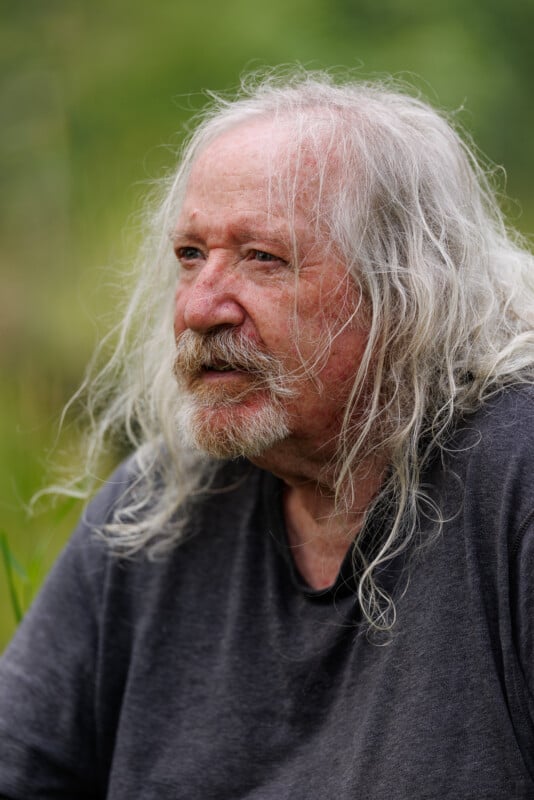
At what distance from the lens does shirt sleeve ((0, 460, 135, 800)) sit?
212 centimetres

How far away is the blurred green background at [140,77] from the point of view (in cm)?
391

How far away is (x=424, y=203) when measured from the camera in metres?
1.87

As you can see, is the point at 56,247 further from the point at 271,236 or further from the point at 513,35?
the point at 513,35

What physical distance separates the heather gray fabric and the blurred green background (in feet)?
5.29

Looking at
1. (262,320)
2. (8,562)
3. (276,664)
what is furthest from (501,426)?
(8,562)

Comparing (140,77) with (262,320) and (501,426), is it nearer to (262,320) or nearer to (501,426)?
(262,320)

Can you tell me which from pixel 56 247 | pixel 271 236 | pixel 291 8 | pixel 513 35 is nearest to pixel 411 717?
pixel 271 236

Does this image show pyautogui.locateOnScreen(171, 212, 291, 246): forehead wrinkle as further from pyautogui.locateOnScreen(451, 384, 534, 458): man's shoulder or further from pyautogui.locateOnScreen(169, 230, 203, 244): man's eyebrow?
pyautogui.locateOnScreen(451, 384, 534, 458): man's shoulder

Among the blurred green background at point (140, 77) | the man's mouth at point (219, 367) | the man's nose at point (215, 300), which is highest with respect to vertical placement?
the blurred green background at point (140, 77)

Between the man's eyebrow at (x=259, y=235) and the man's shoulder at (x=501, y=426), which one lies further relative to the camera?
the man's eyebrow at (x=259, y=235)

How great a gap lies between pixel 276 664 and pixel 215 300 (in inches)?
25.5

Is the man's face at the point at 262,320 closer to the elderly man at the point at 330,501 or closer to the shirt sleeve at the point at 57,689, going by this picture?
the elderly man at the point at 330,501

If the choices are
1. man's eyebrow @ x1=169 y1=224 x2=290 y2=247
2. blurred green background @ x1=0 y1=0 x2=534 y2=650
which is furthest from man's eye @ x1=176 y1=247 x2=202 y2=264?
blurred green background @ x1=0 y1=0 x2=534 y2=650

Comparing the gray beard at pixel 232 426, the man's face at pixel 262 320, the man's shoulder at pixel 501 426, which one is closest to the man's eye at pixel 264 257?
the man's face at pixel 262 320
